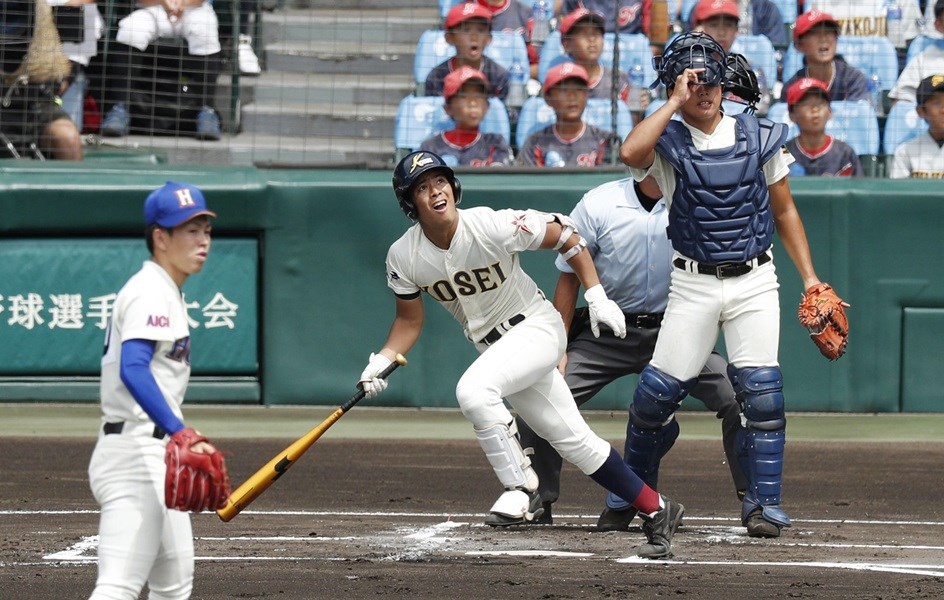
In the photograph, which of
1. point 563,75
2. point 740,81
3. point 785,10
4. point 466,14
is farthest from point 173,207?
point 785,10

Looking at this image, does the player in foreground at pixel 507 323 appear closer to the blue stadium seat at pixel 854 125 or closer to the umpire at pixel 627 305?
the umpire at pixel 627 305

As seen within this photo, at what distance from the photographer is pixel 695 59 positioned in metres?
6.01

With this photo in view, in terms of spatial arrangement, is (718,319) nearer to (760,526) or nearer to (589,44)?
(760,526)

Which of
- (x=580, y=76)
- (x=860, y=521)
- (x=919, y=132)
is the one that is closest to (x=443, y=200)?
(x=860, y=521)

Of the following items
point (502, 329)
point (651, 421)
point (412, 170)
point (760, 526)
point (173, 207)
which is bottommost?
point (760, 526)

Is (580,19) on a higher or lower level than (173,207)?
higher

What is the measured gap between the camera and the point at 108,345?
411cm

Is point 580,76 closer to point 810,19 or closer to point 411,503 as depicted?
point 810,19

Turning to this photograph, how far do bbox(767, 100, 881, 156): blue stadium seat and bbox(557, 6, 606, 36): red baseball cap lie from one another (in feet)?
4.74

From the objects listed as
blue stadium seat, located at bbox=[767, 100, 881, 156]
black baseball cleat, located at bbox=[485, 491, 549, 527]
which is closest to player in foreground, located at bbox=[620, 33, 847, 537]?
black baseball cleat, located at bbox=[485, 491, 549, 527]

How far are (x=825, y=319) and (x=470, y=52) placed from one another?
494 cm

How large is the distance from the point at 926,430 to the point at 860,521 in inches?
110

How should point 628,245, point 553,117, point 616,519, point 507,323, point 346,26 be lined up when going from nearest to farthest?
point 507,323 → point 616,519 → point 628,245 → point 553,117 → point 346,26

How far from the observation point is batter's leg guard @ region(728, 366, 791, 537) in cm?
613
